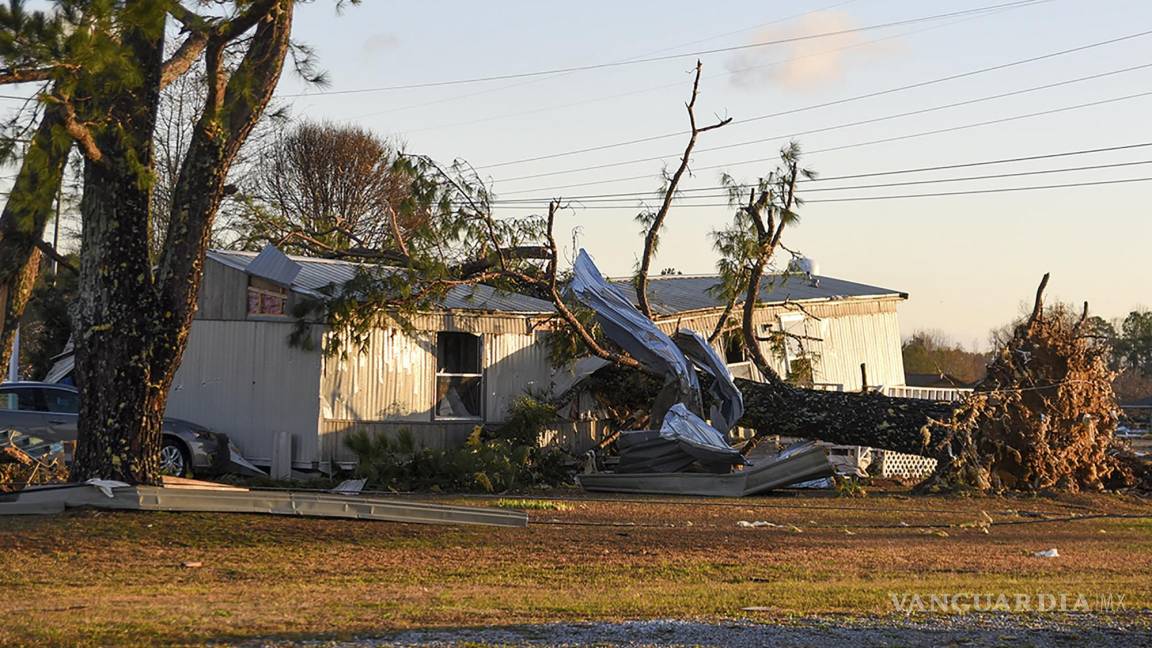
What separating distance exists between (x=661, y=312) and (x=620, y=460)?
462 cm

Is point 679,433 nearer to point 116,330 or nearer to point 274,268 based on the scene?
point 274,268

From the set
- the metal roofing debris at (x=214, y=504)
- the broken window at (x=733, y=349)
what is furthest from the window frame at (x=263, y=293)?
the broken window at (x=733, y=349)

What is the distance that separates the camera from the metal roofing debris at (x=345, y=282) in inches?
785

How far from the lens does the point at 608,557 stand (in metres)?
11.4

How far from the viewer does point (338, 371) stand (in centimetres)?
1950

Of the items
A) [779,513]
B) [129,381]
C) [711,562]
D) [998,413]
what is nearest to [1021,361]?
[998,413]

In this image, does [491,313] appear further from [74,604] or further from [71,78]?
[74,604]

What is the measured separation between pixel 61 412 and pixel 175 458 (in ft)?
5.56

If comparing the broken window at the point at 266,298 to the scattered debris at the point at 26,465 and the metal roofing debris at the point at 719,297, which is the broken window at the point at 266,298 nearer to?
the scattered debris at the point at 26,465

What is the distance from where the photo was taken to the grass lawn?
25.9 feet

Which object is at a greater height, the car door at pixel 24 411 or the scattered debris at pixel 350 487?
the car door at pixel 24 411

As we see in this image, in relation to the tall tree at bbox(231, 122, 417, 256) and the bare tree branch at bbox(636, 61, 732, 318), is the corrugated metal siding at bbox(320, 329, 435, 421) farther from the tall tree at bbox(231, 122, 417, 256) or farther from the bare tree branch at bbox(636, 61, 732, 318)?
the tall tree at bbox(231, 122, 417, 256)

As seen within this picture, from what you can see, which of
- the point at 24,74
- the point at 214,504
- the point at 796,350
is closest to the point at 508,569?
the point at 214,504

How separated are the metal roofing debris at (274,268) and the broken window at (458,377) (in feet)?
8.36
